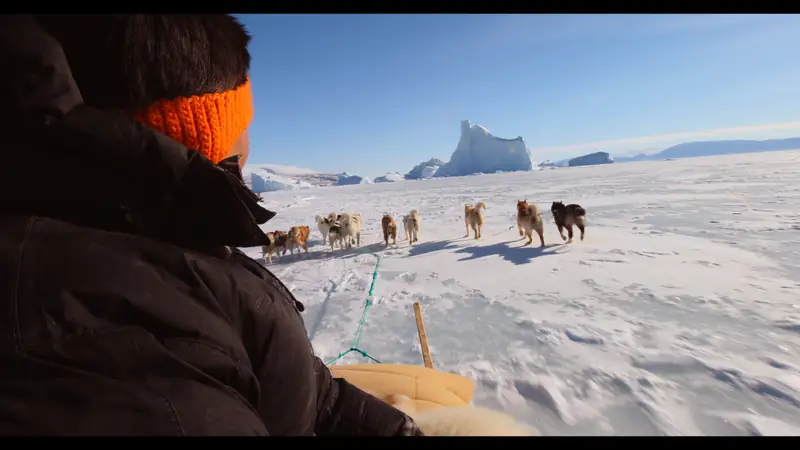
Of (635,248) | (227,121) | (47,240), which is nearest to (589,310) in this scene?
(635,248)

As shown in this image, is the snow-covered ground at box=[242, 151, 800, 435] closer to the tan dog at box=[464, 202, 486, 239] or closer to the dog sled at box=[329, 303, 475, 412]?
the dog sled at box=[329, 303, 475, 412]

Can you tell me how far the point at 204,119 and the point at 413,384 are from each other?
194 centimetres

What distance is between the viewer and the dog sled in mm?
2270

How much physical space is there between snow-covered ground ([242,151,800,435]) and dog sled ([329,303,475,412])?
630mm

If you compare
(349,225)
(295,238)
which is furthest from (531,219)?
(295,238)

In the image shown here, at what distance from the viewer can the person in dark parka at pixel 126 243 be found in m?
0.58

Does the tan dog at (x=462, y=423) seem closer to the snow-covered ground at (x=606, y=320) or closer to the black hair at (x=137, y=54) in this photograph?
the snow-covered ground at (x=606, y=320)

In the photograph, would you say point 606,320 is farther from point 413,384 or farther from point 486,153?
point 486,153

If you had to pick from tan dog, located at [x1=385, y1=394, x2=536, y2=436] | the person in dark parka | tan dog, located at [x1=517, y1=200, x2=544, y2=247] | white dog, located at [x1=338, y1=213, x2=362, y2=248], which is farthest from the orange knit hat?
white dog, located at [x1=338, y1=213, x2=362, y2=248]

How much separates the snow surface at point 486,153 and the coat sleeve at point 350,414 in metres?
77.7

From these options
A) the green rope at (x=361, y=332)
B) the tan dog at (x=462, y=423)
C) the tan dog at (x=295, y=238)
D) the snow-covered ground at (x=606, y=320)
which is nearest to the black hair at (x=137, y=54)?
the tan dog at (x=462, y=423)

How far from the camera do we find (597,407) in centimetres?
288

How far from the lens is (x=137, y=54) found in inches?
31.9
